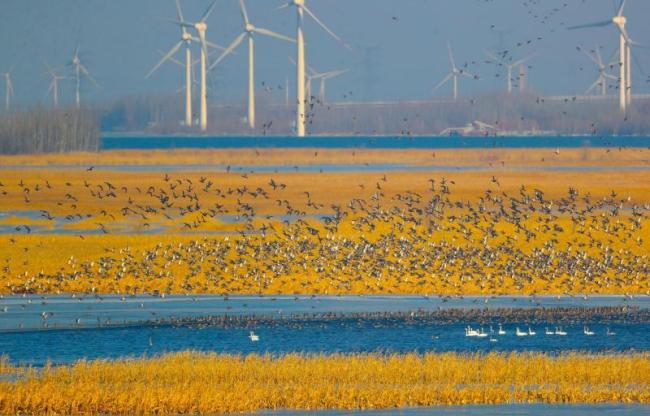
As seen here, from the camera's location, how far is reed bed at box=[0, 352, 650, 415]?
78.9 feet

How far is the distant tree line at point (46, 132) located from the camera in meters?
148

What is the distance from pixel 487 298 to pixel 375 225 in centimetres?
1567

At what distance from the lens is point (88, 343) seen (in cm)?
3219

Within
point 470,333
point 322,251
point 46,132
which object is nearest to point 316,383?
point 470,333

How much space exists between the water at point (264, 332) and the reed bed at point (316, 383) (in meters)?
2.35

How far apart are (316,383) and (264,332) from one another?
25.1ft

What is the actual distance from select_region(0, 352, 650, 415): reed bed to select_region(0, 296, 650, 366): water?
7.72 feet

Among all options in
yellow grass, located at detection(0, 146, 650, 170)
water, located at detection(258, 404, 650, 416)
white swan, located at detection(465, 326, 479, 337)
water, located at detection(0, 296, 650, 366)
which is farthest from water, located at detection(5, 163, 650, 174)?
water, located at detection(258, 404, 650, 416)

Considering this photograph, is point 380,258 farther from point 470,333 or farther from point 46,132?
point 46,132

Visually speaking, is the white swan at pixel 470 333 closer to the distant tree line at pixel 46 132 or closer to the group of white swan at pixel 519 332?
the group of white swan at pixel 519 332

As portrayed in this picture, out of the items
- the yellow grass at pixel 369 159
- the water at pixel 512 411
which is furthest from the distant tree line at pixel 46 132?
the water at pixel 512 411

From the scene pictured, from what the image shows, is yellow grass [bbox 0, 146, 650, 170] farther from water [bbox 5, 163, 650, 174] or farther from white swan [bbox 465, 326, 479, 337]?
white swan [bbox 465, 326, 479, 337]

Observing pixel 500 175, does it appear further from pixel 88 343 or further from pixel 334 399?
pixel 334 399

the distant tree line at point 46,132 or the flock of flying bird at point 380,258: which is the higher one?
the distant tree line at point 46,132
